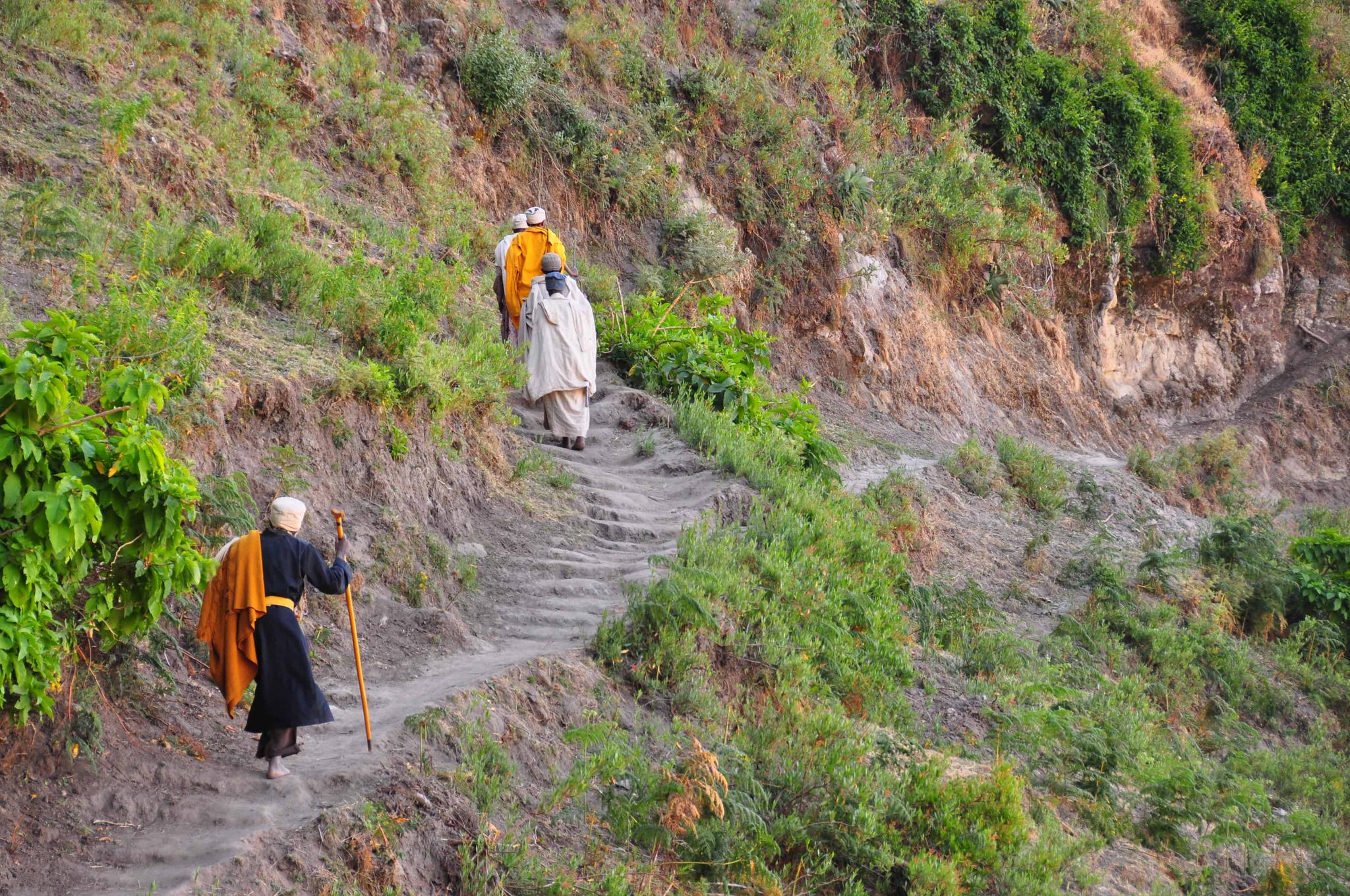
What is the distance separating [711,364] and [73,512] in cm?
801

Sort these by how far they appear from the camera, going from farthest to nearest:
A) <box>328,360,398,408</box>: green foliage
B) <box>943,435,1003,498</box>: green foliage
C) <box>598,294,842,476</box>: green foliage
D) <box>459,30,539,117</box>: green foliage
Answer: <box>943,435,1003,498</box>: green foliage
<box>459,30,539,117</box>: green foliage
<box>598,294,842,476</box>: green foliage
<box>328,360,398,408</box>: green foliage

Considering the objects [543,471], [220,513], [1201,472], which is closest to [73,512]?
[220,513]

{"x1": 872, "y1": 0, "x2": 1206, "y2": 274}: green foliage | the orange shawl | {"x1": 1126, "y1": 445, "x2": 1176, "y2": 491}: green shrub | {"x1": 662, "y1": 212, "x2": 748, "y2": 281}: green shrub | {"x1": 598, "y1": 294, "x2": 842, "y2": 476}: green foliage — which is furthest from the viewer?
{"x1": 872, "y1": 0, "x2": 1206, "y2": 274}: green foliage

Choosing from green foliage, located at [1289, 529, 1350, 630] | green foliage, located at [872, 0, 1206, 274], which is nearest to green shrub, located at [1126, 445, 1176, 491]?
green foliage, located at [1289, 529, 1350, 630]

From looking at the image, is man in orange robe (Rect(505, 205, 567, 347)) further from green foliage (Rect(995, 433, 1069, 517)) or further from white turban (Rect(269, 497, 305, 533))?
green foliage (Rect(995, 433, 1069, 517))

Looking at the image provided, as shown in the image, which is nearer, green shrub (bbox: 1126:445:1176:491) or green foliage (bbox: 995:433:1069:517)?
green foliage (bbox: 995:433:1069:517)

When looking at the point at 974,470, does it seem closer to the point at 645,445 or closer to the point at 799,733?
the point at 645,445

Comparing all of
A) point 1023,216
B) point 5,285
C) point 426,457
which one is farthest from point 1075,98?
point 5,285

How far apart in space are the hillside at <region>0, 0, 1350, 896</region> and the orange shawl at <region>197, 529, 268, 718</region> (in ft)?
0.87

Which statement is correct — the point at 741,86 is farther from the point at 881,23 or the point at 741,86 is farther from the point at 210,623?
the point at 210,623

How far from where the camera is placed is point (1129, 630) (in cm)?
1102

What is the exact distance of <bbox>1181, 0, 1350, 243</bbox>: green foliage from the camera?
2400 cm

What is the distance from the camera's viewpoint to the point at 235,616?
191 inches

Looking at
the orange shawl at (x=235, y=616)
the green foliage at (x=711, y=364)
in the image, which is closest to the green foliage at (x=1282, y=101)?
the green foliage at (x=711, y=364)
